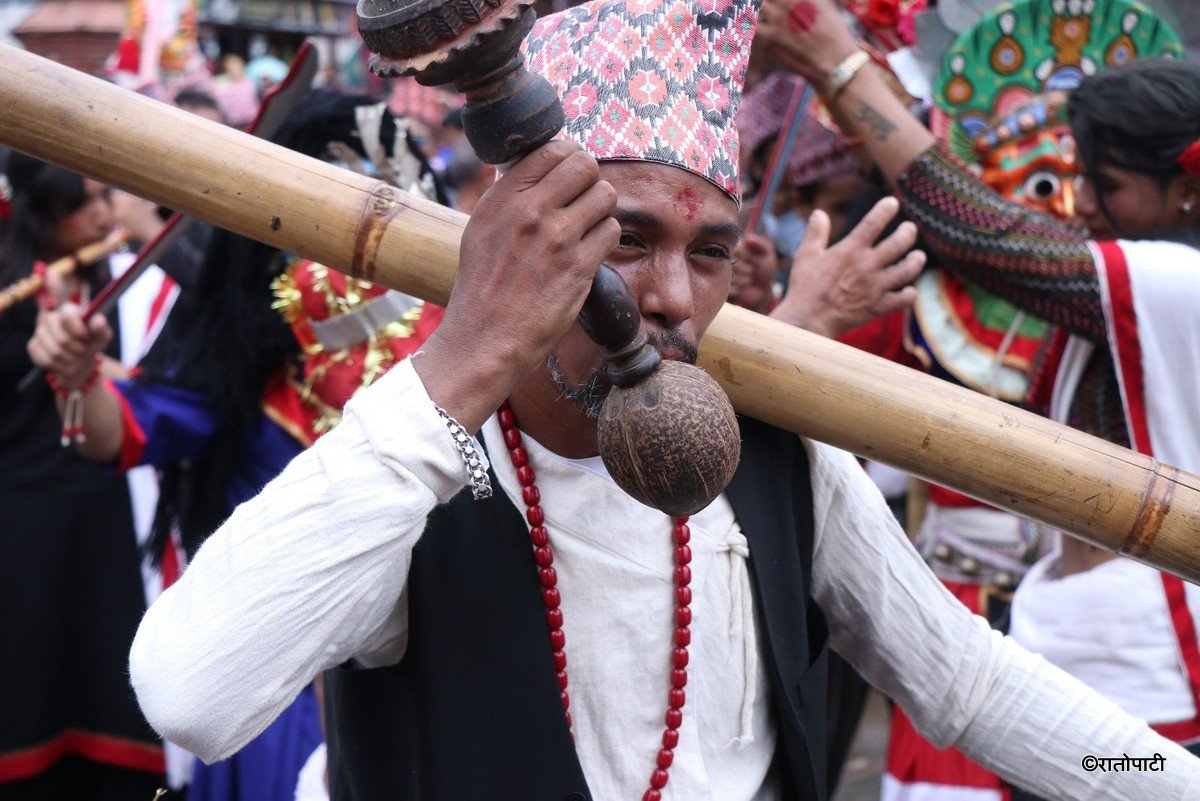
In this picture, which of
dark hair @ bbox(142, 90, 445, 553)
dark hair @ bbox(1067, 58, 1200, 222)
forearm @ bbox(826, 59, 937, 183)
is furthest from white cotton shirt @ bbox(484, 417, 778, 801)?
dark hair @ bbox(142, 90, 445, 553)

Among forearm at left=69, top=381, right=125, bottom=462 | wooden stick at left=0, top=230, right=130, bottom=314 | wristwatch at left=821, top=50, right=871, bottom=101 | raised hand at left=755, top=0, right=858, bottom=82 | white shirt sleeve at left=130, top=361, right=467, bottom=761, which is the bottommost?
wooden stick at left=0, top=230, right=130, bottom=314

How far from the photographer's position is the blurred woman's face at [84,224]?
450cm

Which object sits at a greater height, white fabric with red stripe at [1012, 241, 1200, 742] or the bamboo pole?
the bamboo pole

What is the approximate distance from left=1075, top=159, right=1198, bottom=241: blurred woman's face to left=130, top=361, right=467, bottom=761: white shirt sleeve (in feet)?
7.33

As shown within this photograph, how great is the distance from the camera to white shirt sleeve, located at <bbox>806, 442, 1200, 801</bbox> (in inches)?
74.0

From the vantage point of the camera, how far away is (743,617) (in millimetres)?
1828

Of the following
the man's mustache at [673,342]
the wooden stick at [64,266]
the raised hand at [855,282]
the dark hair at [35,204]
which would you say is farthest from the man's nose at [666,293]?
the dark hair at [35,204]

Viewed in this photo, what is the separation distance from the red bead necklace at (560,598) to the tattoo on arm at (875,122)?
1.60 metres

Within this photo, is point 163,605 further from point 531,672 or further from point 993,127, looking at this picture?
point 993,127

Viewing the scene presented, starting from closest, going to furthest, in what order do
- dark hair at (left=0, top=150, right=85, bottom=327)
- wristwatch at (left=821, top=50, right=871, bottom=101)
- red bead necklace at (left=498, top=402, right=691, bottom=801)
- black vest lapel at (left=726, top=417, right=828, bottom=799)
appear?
red bead necklace at (left=498, top=402, right=691, bottom=801) < black vest lapel at (left=726, top=417, right=828, bottom=799) < wristwatch at (left=821, top=50, right=871, bottom=101) < dark hair at (left=0, top=150, right=85, bottom=327)

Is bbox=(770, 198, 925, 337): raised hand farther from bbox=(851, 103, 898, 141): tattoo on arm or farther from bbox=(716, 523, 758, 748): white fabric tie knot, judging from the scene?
bbox=(716, 523, 758, 748): white fabric tie knot

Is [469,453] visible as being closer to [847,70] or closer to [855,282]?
[855,282]

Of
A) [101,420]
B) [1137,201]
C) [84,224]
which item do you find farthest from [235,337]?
[1137,201]

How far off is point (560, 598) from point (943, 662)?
0.61m
